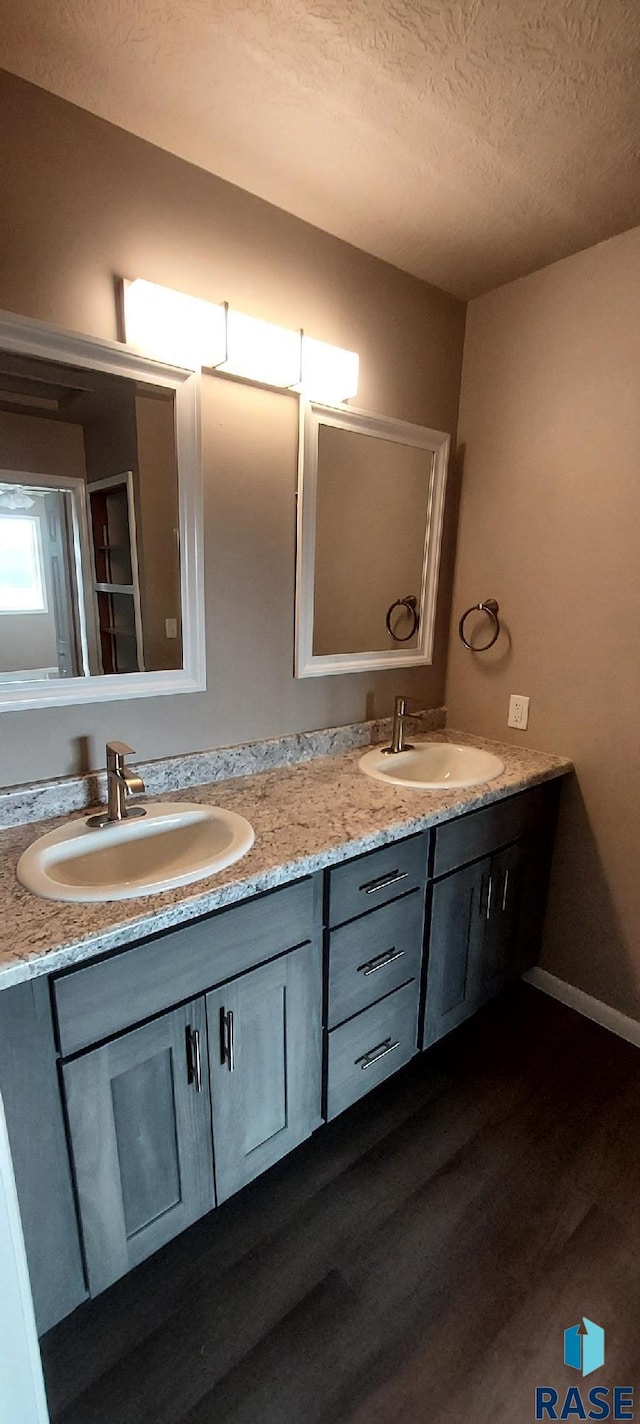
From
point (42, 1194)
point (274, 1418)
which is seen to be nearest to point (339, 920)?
point (42, 1194)

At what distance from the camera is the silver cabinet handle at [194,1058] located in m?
1.07

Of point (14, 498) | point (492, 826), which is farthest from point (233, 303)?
point (492, 826)

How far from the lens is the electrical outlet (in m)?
1.94

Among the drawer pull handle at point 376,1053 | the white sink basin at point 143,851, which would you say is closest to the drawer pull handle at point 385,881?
the white sink basin at point 143,851

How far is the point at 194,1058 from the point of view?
3.55 ft

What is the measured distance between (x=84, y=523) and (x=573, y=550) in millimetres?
1354

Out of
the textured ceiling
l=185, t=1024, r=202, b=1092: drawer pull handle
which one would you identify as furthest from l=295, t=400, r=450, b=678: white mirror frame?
l=185, t=1024, r=202, b=1092: drawer pull handle

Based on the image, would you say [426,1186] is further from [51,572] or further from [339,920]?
[51,572]

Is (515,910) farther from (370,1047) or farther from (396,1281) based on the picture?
(396,1281)

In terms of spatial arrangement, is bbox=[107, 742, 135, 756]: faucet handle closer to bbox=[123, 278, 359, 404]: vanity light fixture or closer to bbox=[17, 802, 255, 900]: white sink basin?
bbox=[17, 802, 255, 900]: white sink basin

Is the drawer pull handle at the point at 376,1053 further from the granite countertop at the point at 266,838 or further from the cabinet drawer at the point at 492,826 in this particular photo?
the granite countertop at the point at 266,838

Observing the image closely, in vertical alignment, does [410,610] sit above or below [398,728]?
above

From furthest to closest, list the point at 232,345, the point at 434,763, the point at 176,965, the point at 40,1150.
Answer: the point at 434,763, the point at 232,345, the point at 176,965, the point at 40,1150

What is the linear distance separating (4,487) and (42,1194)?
1.26 metres
